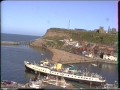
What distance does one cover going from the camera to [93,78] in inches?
358

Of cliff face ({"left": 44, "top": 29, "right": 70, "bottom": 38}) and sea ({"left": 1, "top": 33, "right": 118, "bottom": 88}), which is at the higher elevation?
cliff face ({"left": 44, "top": 29, "right": 70, "bottom": 38})

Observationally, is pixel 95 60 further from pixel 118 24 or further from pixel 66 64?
pixel 118 24

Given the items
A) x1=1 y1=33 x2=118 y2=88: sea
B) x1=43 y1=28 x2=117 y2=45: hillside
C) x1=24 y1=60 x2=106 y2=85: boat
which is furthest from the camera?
x1=43 y1=28 x2=117 y2=45: hillside

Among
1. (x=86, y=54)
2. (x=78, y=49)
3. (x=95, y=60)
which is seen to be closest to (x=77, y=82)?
(x=95, y=60)

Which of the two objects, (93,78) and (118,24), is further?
(93,78)

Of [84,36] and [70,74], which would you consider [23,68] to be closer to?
[70,74]

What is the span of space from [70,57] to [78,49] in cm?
319

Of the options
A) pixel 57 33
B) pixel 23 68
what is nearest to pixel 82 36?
pixel 57 33

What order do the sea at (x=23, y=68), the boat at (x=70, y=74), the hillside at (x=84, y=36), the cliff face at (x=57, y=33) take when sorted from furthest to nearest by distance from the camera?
1. the cliff face at (x=57, y=33)
2. the hillside at (x=84, y=36)
3. the boat at (x=70, y=74)
4. the sea at (x=23, y=68)

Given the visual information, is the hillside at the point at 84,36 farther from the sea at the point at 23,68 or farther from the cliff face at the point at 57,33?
the sea at the point at 23,68

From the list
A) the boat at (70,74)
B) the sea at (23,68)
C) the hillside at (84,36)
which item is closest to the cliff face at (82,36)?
the hillside at (84,36)

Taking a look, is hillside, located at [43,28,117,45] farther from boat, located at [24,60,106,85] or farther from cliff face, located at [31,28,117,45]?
boat, located at [24,60,106,85]

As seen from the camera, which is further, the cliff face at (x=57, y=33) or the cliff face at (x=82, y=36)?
the cliff face at (x=57, y=33)

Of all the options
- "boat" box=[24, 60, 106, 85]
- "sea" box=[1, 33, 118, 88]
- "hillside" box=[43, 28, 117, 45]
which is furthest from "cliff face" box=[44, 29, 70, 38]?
"boat" box=[24, 60, 106, 85]
